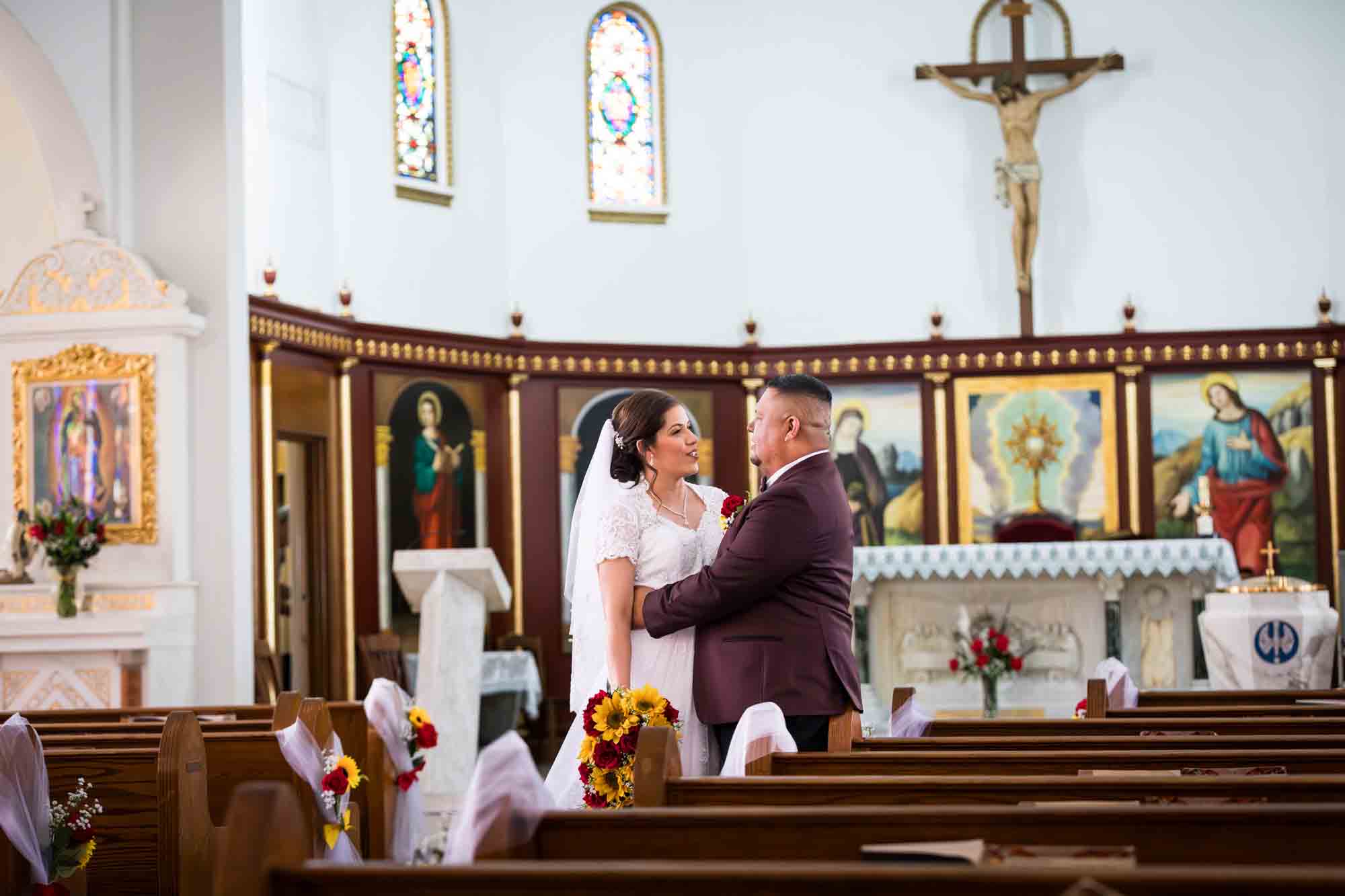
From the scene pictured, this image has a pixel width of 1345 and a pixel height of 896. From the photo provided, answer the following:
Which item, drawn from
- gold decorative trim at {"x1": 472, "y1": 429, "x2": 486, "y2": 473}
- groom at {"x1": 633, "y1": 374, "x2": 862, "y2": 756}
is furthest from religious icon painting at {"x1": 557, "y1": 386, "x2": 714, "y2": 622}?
groom at {"x1": 633, "y1": 374, "x2": 862, "y2": 756}

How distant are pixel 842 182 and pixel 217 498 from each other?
7444 mm

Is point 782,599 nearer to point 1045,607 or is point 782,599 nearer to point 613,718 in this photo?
point 613,718

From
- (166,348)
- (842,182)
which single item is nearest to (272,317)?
(166,348)

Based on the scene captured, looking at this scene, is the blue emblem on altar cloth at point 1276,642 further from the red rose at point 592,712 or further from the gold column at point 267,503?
the gold column at point 267,503

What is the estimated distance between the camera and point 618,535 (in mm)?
4613

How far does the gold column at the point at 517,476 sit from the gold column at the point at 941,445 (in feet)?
11.7

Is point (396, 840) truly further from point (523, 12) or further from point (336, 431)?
point (523, 12)

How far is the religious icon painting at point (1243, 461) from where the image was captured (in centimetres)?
1427

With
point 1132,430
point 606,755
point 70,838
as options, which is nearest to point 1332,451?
point 1132,430

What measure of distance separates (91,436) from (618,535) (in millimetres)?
5855

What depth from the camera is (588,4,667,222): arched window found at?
1508cm

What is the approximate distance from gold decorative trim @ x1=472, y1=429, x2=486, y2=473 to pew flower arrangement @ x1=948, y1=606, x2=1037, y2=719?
438cm

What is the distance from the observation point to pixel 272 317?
1184 centimetres

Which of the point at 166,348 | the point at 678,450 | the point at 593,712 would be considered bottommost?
the point at 593,712
